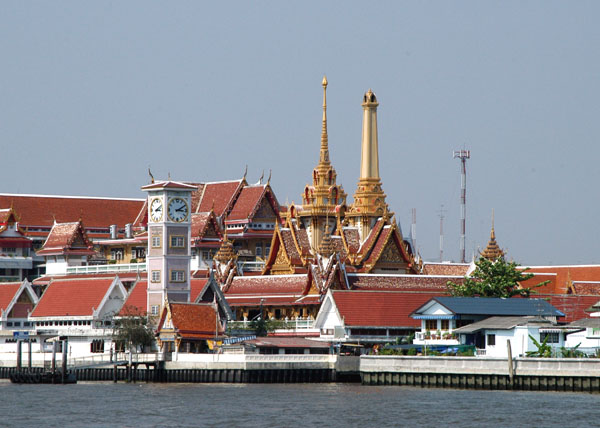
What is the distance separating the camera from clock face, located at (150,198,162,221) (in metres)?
95.2

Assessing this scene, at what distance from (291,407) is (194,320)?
65.2 ft

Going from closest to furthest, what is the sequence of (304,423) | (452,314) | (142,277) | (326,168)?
(304,423)
(452,314)
(142,277)
(326,168)

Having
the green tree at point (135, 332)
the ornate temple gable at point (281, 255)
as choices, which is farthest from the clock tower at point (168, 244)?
the ornate temple gable at point (281, 255)

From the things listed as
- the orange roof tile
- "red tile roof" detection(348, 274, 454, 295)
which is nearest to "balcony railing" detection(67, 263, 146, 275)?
"red tile roof" detection(348, 274, 454, 295)

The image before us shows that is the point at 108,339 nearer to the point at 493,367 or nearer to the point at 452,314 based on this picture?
the point at 452,314

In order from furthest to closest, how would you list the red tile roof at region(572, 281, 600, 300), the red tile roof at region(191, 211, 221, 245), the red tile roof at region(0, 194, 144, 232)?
1. the red tile roof at region(0, 194, 144, 232)
2. the red tile roof at region(191, 211, 221, 245)
3. the red tile roof at region(572, 281, 600, 300)

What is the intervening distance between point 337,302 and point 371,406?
20.8 meters

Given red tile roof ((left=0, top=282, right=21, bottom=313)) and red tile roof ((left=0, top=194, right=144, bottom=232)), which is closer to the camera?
red tile roof ((left=0, top=282, right=21, bottom=313))

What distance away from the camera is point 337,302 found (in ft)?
296

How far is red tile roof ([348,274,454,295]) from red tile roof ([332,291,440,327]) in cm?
493

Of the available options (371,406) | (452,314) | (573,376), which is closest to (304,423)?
(371,406)

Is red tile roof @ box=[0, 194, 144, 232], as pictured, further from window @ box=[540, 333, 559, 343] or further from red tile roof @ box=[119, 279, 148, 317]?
window @ box=[540, 333, 559, 343]

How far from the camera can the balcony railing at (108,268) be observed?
105 m

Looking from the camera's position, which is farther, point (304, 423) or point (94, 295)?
point (94, 295)
